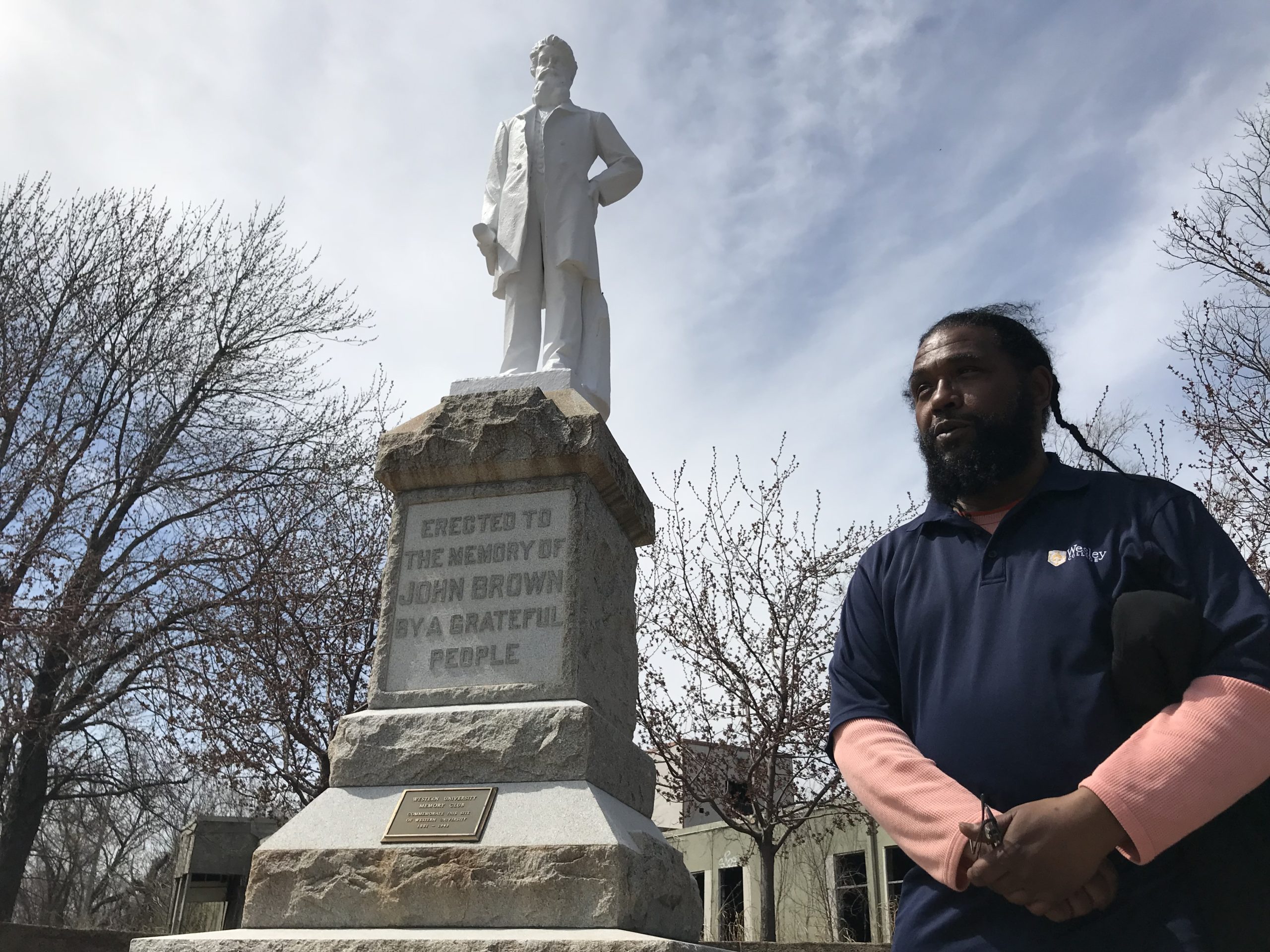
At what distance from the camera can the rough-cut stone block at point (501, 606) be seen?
4.24 meters

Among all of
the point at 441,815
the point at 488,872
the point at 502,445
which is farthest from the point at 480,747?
Result: the point at 502,445

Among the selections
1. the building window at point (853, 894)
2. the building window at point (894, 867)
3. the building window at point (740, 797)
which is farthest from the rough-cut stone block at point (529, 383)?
the building window at point (853, 894)

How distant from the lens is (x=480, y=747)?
3969 mm

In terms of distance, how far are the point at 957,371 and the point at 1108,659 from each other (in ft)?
2.38

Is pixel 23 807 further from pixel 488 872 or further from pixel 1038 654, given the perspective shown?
pixel 1038 654

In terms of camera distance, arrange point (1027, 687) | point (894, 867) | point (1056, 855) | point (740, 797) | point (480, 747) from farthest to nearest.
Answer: point (894, 867) < point (740, 797) < point (480, 747) < point (1027, 687) < point (1056, 855)

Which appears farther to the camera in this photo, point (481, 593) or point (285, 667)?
point (285, 667)

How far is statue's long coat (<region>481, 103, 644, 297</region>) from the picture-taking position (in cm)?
599

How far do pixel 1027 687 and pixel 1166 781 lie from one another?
261 millimetres

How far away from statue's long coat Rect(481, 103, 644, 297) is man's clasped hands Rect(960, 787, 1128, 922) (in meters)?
4.83

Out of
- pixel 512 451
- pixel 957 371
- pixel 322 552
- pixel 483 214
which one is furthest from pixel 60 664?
pixel 957 371

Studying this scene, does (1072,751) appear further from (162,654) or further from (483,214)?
(162,654)

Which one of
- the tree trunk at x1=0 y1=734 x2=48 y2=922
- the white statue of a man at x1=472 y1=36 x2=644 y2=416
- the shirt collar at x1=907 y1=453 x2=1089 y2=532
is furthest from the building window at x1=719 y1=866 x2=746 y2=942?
the shirt collar at x1=907 y1=453 x2=1089 y2=532

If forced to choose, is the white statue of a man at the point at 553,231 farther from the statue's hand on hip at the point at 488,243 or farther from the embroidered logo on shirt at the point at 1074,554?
the embroidered logo on shirt at the point at 1074,554
